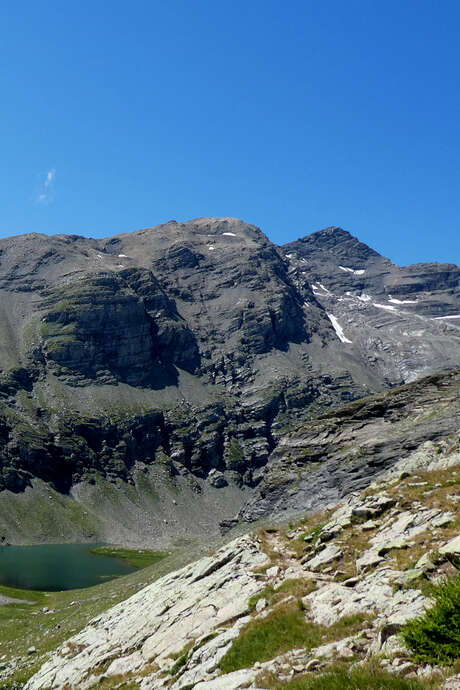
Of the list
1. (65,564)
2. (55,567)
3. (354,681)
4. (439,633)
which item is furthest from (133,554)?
(439,633)

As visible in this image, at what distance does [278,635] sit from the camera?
48.6 feet

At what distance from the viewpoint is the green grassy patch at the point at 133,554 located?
475ft

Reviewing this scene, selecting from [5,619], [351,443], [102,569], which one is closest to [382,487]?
[351,443]

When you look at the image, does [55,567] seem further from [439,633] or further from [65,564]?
[439,633]

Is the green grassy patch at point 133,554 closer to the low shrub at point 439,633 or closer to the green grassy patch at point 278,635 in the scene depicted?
the green grassy patch at point 278,635

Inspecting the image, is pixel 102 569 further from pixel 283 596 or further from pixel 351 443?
pixel 283 596

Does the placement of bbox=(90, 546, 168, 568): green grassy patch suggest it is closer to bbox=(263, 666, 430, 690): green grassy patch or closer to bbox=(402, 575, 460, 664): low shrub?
bbox=(263, 666, 430, 690): green grassy patch

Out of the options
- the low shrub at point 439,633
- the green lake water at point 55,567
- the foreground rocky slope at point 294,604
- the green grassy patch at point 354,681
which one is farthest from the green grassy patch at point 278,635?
the green lake water at point 55,567

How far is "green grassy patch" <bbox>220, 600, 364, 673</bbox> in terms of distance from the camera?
13.7m

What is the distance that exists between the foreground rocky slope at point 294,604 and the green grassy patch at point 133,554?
127 meters

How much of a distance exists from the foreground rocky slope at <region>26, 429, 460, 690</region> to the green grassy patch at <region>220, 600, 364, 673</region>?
5 centimetres

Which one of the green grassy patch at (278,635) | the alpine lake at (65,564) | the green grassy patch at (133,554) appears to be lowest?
the green grassy patch at (133,554)

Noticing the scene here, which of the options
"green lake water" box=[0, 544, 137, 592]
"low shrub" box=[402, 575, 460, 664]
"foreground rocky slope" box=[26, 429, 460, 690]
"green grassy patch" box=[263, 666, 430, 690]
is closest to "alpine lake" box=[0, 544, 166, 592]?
"green lake water" box=[0, 544, 137, 592]

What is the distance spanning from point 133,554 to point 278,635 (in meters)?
160
